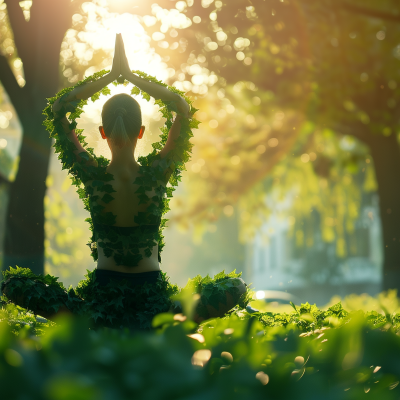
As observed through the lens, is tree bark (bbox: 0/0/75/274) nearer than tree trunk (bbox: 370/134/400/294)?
Yes

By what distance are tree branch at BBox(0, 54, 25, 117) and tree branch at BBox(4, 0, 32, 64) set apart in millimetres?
290

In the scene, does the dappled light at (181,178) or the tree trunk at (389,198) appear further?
the tree trunk at (389,198)

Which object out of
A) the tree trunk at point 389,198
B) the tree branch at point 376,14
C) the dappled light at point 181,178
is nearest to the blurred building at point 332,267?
the dappled light at point 181,178

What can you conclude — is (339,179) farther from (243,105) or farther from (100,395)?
(100,395)

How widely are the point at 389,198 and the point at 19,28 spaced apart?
9.21 meters

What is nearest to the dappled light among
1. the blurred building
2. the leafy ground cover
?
the leafy ground cover

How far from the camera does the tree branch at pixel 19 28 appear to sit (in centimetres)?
557

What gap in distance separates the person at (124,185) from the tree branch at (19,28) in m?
3.14

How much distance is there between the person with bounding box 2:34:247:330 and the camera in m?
2.87

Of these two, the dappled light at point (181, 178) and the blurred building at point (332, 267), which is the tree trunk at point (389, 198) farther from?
the blurred building at point (332, 267)

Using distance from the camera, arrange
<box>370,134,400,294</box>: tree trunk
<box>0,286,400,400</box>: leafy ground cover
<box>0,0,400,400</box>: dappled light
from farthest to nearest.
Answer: <box>370,134,400,294</box>: tree trunk < <box>0,0,400,400</box>: dappled light < <box>0,286,400,400</box>: leafy ground cover

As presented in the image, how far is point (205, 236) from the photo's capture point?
55.1 metres

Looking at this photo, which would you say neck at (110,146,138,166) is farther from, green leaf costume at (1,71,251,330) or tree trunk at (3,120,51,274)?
Result: tree trunk at (3,120,51,274)

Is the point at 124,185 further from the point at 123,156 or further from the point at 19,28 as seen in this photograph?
the point at 19,28
